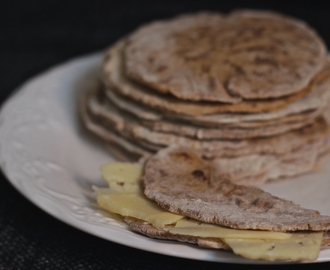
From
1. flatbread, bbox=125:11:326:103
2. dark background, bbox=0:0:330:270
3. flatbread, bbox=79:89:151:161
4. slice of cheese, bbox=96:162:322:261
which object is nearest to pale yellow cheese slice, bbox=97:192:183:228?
slice of cheese, bbox=96:162:322:261

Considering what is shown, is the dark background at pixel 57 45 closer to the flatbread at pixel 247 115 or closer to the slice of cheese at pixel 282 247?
the slice of cheese at pixel 282 247

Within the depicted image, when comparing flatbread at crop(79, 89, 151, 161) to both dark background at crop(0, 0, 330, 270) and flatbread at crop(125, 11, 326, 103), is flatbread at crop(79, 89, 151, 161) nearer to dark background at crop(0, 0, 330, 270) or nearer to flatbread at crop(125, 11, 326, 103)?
flatbread at crop(125, 11, 326, 103)

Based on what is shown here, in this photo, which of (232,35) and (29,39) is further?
(29,39)

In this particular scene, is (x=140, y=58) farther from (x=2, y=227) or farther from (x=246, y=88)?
(x=2, y=227)

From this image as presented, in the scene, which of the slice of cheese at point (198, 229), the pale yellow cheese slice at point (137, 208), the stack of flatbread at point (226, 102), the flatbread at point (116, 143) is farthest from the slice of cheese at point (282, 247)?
the flatbread at point (116, 143)

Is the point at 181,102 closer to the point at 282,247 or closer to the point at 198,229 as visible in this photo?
the point at 198,229

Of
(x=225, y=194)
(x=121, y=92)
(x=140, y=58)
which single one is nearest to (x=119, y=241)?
(x=225, y=194)

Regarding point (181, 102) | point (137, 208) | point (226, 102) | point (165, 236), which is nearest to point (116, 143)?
point (181, 102)
